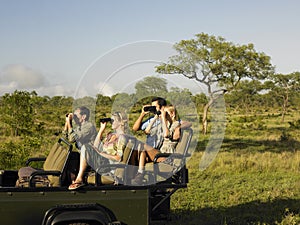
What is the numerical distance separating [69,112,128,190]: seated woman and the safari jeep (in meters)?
0.10

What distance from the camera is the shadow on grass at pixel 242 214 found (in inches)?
277

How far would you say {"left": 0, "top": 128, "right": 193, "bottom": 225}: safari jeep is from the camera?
448 cm

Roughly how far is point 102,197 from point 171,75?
6.35ft

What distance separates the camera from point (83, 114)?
18.6 ft

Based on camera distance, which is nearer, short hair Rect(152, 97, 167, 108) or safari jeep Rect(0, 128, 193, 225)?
safari jeep Rect(0, 128, 193, 225)

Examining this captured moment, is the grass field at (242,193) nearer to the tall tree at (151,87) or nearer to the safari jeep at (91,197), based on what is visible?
the safari jeep at (91,197)

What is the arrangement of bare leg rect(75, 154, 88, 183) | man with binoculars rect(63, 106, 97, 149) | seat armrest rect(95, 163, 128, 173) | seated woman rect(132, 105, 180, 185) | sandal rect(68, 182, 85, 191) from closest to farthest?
sandal rect(68, 182, 85, 191)
bare leg rect(75, 154, 88, 183)
seat armrest rect(95, 163, 128, 173)
seated woman rect(132, 105, 180, 185)
man with binoculars rect(63, 106, 97, 149)

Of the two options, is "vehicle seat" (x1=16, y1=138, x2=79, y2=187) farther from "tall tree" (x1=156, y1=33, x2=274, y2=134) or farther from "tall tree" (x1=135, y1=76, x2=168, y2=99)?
"tall tree" (x1=156, y1=33, x2=274, y2=134)

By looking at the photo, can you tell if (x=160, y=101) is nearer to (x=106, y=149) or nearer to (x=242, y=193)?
(x=106, y=149)

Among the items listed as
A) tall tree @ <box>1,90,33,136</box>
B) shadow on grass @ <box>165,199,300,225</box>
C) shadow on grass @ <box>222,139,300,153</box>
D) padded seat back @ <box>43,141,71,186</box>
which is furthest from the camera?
shadow on grass @ <box>222,139,300,153</box>

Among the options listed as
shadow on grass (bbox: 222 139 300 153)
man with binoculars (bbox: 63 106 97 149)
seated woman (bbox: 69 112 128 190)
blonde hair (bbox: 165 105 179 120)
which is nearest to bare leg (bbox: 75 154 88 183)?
seated woman (bbox: 69 112 128 190)

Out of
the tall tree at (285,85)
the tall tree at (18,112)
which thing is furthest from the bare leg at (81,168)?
the tall tree at (285,85)

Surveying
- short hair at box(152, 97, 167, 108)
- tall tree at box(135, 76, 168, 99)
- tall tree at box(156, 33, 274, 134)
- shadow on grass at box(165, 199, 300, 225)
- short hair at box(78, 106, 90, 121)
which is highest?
tall tree at box(156, 33, 274, 134)

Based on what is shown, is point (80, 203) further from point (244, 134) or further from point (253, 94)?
point (253, 94)
